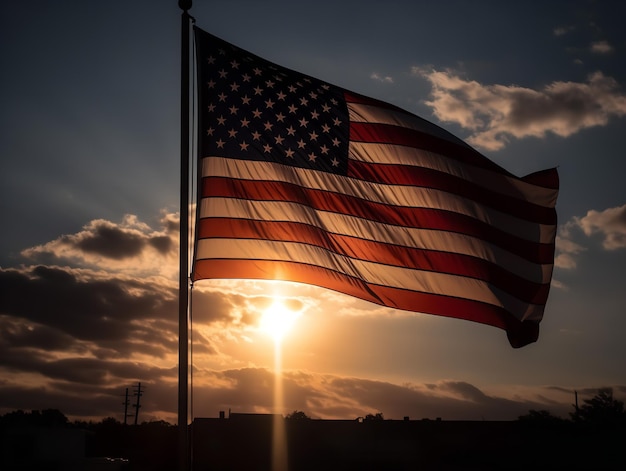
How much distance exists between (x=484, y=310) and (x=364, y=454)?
39.6m

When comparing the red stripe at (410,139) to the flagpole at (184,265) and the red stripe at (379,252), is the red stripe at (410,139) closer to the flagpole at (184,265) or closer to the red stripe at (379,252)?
the red stripe at (379,252)

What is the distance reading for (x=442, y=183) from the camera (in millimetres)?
13531

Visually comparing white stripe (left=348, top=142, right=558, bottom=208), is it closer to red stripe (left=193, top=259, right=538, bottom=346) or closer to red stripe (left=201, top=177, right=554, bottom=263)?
red stripe (left=201, top=177, right=554, bottom=263)

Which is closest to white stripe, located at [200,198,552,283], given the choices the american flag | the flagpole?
the american flag

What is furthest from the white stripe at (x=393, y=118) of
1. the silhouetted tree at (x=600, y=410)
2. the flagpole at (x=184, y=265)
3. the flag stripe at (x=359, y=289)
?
the silhouetted tree at (x=600, y=410)

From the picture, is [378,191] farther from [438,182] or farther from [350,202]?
[438,182]

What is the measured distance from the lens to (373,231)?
13070 mm

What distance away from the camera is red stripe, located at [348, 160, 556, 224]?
43.7 ft

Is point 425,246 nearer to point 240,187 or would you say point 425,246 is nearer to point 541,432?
point 240,187

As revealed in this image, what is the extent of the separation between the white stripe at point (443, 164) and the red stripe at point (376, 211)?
29.0 inches

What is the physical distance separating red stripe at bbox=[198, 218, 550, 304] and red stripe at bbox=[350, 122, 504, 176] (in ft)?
5.67

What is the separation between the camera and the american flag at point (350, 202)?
12.4 m

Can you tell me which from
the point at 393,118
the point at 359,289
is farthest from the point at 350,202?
the point at 393,118

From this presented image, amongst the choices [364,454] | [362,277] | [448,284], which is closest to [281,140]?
[362,277]
